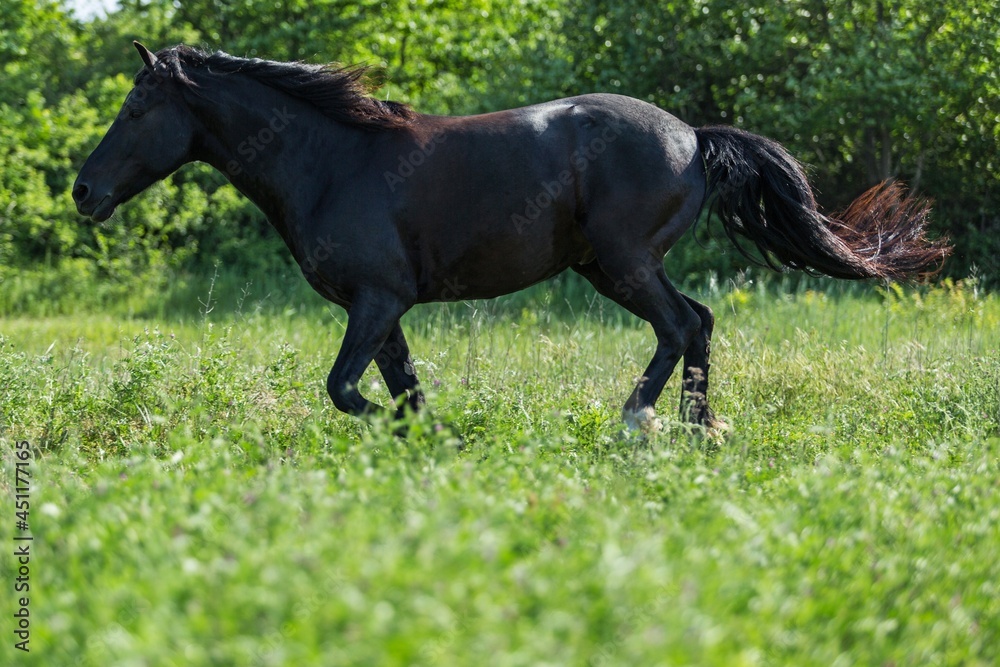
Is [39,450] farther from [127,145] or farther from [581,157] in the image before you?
[581,157]

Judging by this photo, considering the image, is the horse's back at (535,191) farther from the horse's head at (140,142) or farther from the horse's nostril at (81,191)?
the horse's nostril at (81,191)

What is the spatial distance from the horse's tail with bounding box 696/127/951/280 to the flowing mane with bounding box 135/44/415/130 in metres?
1.88

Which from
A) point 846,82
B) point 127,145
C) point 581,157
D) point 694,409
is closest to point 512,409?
point 694,409

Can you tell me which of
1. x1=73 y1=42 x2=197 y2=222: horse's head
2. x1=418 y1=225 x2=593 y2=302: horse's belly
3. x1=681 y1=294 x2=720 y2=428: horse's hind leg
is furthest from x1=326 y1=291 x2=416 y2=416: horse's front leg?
x1=681 y1=294 x2=720 y2=428: horse's hind leg

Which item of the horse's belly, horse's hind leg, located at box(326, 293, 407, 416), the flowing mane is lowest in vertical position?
horse's hind leg, located at box(326, 293, 407, 416)

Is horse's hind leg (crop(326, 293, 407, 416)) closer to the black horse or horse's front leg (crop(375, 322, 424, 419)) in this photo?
the black horse

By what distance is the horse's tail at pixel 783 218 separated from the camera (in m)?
5.97

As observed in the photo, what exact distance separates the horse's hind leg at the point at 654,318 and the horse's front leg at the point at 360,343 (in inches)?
50.6

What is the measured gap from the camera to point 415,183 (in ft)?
18.1

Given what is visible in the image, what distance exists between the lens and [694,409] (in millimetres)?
5832

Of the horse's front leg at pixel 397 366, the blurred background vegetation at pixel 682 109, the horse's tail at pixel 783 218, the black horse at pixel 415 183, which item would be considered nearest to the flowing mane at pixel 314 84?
the black horse at pixel 415 183

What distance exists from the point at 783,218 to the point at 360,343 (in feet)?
8.63

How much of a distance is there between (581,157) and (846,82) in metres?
8.61

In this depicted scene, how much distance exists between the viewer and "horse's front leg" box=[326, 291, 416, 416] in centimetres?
523
